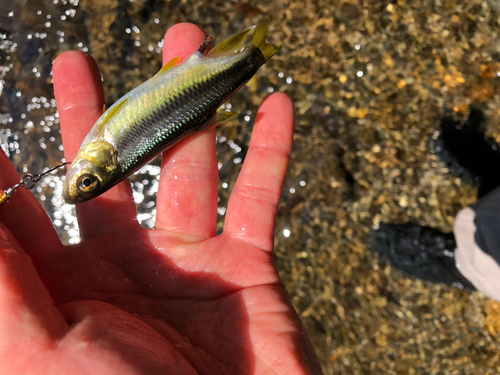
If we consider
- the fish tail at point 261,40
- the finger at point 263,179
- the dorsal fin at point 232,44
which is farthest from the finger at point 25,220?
the fish tail at point 261,40

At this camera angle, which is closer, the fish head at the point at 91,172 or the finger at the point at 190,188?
the fish head at the point at 91,172

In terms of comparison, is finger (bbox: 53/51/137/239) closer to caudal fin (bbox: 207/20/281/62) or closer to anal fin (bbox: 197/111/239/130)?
anal fin (bbox: 197/111/239/130)

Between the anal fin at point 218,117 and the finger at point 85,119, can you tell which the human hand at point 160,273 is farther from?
the anal fin at point 218,117

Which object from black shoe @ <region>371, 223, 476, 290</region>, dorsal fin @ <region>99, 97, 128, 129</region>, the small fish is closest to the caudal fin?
the small fish

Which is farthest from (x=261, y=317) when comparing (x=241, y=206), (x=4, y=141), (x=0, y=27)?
(x=0, y=27)

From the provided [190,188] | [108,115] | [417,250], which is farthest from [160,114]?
[417,250]
